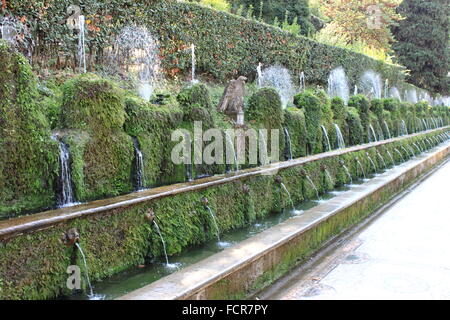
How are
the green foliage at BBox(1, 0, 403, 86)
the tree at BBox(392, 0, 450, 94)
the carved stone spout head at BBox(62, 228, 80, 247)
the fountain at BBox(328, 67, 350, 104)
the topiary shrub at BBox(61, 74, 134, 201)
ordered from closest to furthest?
the carved stone spout head at BBox(62, 228, 80, 247), the topiary shrub at BBox(61, 74, 134, 201), the green foliage at BBox(1, 0, 403, 86), the fountain at BBox(328, 67, 350, 104), the tree at BBox(392, 0, 450, 94)

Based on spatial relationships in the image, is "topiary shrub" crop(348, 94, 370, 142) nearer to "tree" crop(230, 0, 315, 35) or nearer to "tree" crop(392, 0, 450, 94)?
"tree" crop(230, 0, 315, 35)

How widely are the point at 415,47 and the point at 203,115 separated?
33491 mm

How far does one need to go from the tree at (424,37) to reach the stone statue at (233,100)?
103 feet

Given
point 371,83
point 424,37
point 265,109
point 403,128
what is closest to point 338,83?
point 403,128

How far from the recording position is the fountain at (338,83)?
69.2 ft

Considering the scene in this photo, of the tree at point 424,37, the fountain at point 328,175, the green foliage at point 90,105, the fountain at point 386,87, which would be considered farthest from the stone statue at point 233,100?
the tree at point 424,37

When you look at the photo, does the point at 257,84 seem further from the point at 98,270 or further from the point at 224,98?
the point at 98,270

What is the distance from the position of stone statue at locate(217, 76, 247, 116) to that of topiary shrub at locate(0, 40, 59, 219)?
4127mm

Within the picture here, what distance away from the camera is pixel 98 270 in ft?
14.3

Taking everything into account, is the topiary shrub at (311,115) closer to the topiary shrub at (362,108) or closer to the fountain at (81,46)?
the topiary shrub at (362,108)

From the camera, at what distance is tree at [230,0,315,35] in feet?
73.3

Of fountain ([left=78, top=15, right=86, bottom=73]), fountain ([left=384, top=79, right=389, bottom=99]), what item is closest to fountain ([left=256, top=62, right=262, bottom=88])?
fountain ([left=78, top=15, right=86, bottom=73])
